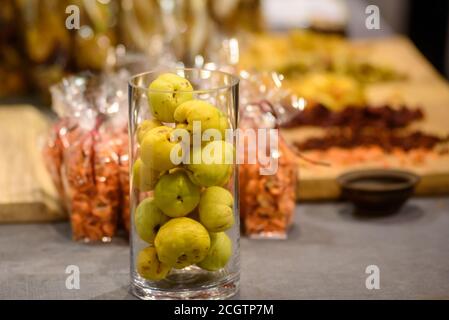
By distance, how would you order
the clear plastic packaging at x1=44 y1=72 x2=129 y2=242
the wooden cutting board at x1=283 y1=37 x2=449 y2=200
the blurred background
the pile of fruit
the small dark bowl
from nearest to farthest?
the pile of fruit < the clear plastic packaging at x1=44 y1=72 x2=129 y2=242 < the small dark bowl < the wooden cutting board at x1=283 y1=37 x2=449 y2=200 < the blurred background

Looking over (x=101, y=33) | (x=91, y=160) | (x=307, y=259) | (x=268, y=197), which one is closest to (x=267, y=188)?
(x=268, y=197)

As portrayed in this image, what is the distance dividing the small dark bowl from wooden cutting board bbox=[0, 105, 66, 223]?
562mm

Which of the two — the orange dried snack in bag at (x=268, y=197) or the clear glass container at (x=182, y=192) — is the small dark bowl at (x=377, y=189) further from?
the clear glass container at (x=182, y=192)


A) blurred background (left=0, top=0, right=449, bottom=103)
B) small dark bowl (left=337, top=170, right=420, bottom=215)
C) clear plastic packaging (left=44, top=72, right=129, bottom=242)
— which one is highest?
blurred background (left=0, top=0, right=449, bottom=103)

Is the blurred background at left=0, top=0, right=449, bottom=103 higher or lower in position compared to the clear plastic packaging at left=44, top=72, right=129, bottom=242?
higher

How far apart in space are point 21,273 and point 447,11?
3531 mm

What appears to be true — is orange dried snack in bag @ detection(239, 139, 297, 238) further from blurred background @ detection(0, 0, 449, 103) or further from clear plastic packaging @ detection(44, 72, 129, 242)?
blurred background @ detection(0, 0, 449, 103)

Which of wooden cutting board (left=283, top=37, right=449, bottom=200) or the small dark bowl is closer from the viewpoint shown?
the small dark bowl

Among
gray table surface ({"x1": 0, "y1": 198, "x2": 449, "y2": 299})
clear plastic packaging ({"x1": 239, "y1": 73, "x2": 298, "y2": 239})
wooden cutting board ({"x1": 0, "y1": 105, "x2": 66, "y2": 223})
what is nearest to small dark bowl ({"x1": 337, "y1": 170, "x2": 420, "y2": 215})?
gray table surface ({"x1": 0, "y1": 198, "x2": 449, "y2": 299})

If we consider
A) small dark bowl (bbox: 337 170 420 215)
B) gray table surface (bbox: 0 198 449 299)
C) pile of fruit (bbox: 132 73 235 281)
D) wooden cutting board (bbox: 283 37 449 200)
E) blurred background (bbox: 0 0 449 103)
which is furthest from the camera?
blurred background (bbox: 0 0 449 103)

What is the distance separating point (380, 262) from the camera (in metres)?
A: 1.65

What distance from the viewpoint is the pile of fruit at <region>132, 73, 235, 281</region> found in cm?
138
